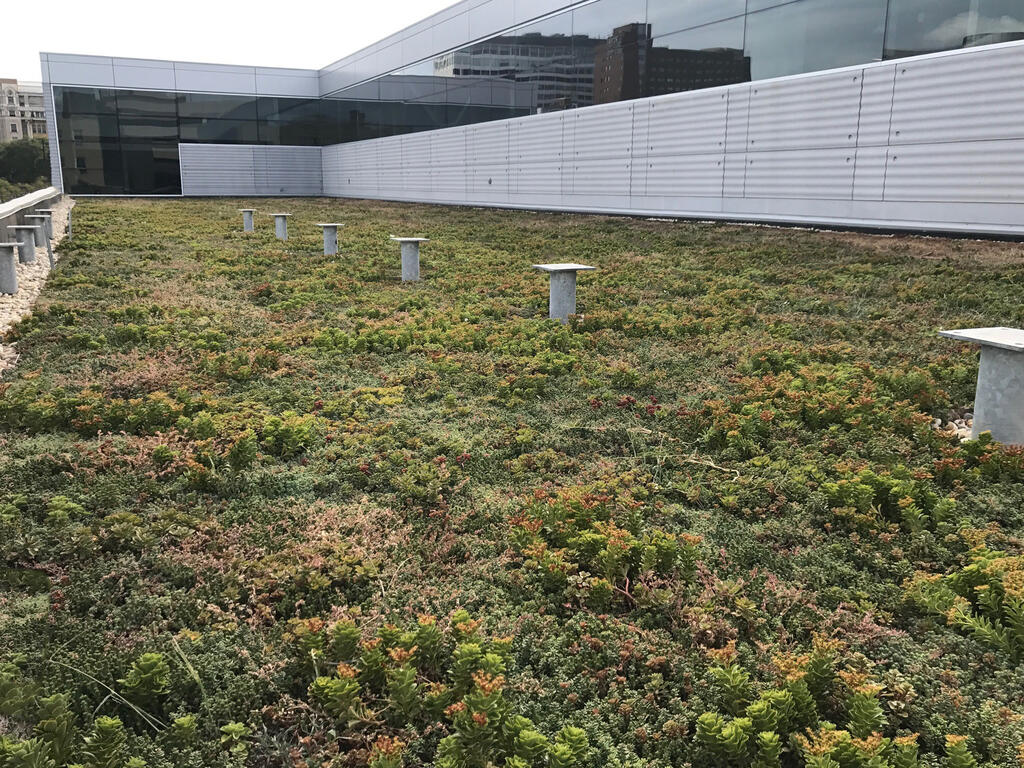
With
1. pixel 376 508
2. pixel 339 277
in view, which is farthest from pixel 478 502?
pixel 339 277

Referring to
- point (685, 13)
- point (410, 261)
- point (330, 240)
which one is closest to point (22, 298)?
point (410, 261)

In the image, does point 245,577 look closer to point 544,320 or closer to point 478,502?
point 478,502

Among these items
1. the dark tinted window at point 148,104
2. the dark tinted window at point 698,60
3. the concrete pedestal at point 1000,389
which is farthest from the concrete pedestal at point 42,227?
the dark tinted window at point 148,104

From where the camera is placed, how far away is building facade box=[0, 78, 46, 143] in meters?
106

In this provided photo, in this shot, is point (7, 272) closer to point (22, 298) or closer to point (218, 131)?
point (22, 298)

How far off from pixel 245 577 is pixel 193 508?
99 cm

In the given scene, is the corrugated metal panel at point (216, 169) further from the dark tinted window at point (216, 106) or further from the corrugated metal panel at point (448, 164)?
the corrugated metal panel at point (448, 164)

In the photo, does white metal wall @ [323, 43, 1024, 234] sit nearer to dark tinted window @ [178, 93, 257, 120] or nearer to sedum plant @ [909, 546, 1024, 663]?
sedum plant @ [909, 546, 1024, 663]

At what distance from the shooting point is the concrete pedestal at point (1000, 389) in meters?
5.07

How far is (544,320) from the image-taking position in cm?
953

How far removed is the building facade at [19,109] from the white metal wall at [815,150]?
358ft

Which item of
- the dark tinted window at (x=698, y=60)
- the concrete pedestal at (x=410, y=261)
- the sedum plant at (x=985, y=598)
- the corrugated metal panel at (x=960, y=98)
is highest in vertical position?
the dark tinted window at (x=698, y=60)

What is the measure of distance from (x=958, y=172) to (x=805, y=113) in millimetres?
3885

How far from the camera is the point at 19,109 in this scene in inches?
4368
